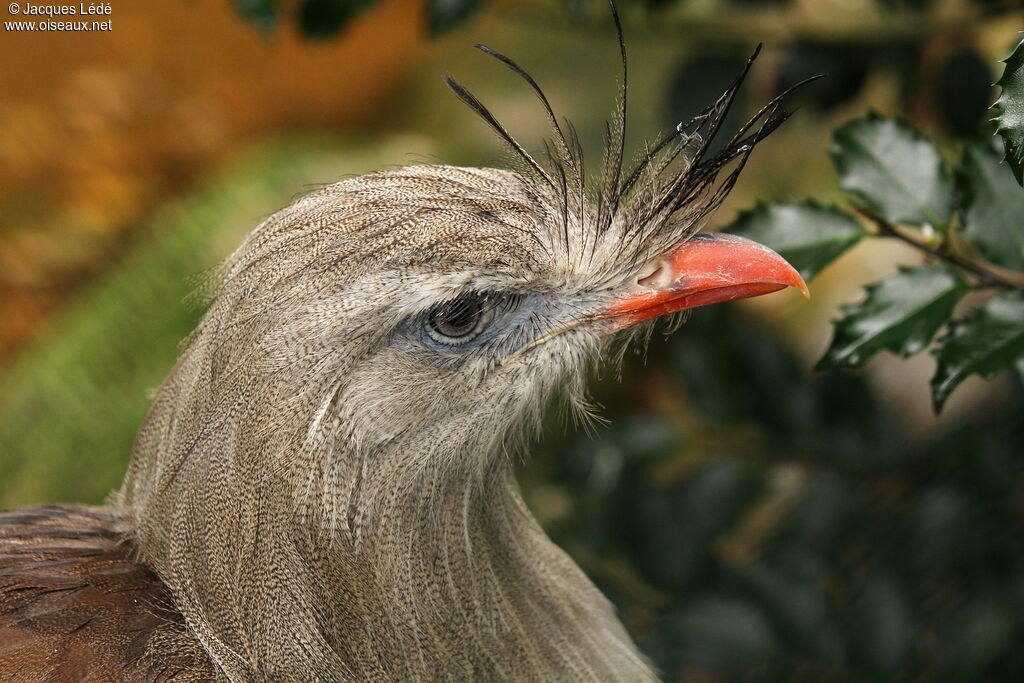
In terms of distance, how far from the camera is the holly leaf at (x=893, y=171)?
121 centimetres

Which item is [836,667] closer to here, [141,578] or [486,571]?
[486,571]

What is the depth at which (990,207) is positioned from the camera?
3.87 ft

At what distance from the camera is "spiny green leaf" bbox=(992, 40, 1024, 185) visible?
0.87 m

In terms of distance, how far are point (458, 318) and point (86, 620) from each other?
1.93ft

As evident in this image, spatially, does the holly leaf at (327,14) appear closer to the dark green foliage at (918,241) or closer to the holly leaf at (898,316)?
the dark green foliage at (918,241)

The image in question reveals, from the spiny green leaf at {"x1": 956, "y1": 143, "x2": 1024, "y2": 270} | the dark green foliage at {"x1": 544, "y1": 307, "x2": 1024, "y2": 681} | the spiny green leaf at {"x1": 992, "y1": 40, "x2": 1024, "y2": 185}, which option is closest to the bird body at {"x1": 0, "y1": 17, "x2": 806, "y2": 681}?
the spiny green leaf at {"x1": 956, "y1": 143, "x2": 1024, "y2": 270}

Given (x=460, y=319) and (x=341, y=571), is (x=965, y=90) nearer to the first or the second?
(x=460, y=319)

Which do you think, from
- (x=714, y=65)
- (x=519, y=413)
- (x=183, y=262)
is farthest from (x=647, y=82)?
(x=519, y=413)

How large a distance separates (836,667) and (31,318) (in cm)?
400

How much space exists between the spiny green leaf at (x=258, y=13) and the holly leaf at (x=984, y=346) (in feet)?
3.32

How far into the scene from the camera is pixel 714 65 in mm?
1857
